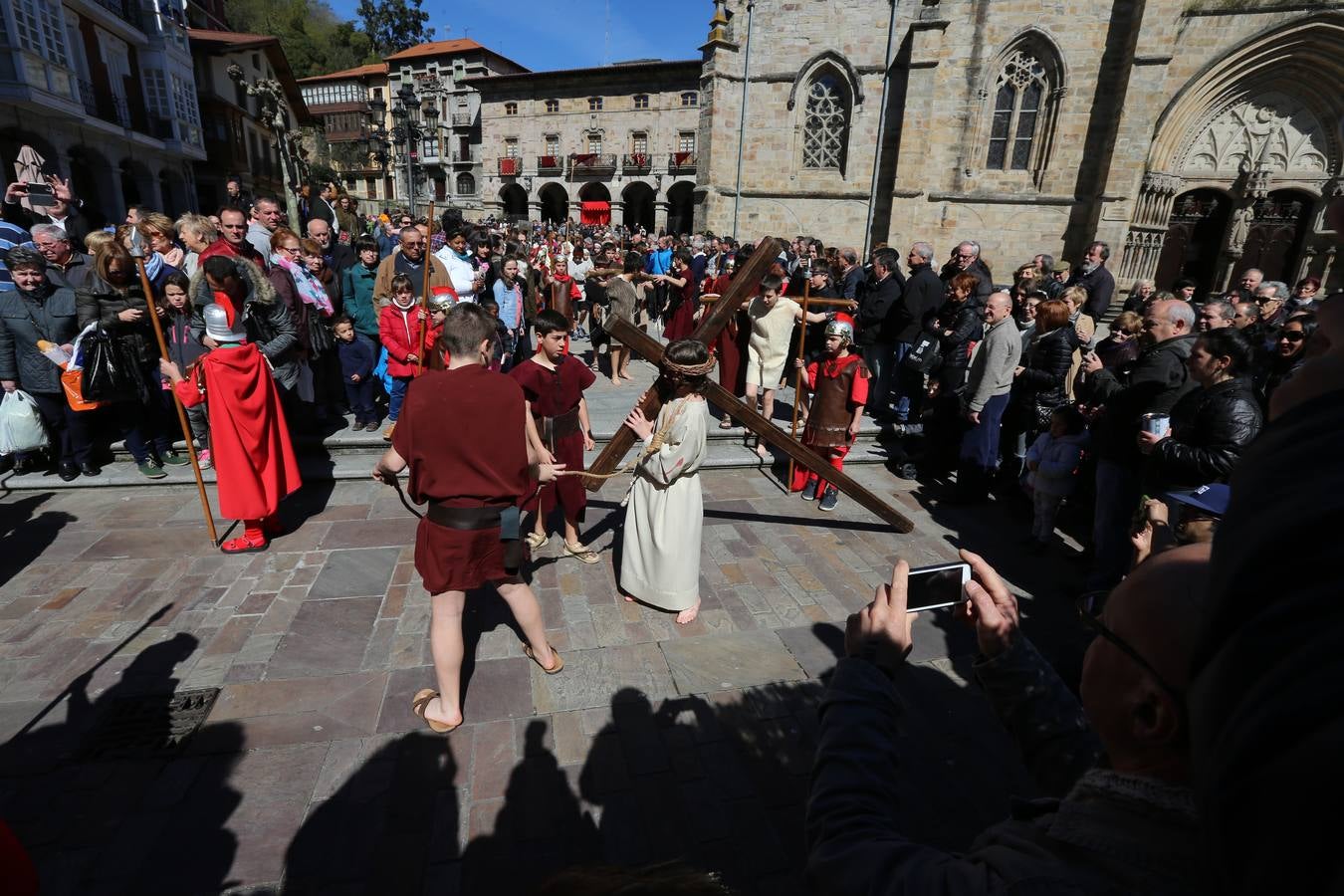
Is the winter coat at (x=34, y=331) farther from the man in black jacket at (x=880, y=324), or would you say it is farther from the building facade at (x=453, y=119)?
the building facade at (x=453, y=119)

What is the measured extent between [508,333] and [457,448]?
205 inches

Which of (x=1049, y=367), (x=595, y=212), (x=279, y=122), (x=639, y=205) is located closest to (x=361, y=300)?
(x=1049, y=367)

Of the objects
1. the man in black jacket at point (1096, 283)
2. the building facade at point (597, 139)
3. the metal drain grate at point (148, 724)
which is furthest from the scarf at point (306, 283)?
the building facade at point (597, 139)

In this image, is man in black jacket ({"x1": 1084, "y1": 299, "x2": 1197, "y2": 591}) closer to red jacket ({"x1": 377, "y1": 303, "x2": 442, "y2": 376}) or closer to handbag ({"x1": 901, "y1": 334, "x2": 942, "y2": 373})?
handbag ({"x1": 901, "y1": 334, "x2": 942, "y2": 373})

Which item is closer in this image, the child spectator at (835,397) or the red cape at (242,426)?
the red cape at (242,426)

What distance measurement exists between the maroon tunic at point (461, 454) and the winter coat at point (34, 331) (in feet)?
15.7

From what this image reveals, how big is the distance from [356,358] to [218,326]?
93.3 inches

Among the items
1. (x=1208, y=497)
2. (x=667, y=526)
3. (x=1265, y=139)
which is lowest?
(x=667, y=526)

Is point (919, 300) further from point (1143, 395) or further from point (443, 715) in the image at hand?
point (443, 715)

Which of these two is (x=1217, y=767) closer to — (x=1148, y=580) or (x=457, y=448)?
(x=1148, y=580)

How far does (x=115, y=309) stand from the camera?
5512mm

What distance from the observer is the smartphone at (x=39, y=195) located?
6.95 metres

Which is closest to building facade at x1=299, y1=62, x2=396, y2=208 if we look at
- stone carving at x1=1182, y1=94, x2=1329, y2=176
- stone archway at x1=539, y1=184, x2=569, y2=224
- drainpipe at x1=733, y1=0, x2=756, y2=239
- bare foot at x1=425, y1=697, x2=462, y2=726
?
stone archway at x1=539, y1=184, x2=569, y2=224

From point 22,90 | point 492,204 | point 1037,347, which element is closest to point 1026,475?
point 1037,347
